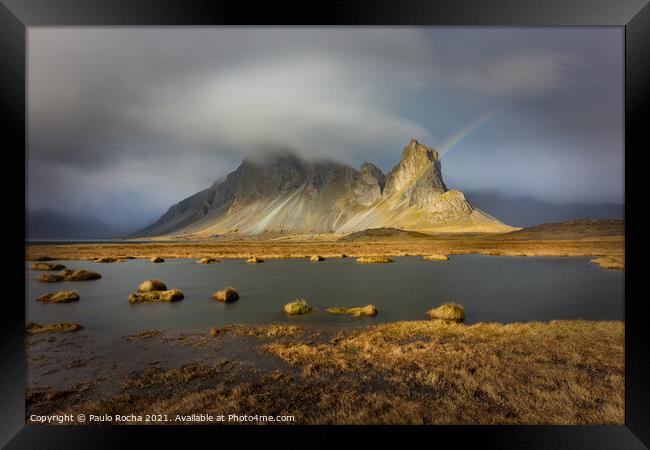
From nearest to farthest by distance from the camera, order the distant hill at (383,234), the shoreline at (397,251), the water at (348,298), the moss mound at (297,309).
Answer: the water at (348,298) < the moss mound at (297,309) < the shoreline at (397,251) < the distant hill at (383,234)

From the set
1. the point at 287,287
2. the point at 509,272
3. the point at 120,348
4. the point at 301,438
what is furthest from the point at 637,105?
the point at 509,272

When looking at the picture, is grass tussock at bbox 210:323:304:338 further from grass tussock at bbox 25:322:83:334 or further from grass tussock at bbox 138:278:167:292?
grass tussock at bbox 138:278:167:292

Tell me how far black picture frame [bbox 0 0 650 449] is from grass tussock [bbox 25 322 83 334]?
6.45 metres

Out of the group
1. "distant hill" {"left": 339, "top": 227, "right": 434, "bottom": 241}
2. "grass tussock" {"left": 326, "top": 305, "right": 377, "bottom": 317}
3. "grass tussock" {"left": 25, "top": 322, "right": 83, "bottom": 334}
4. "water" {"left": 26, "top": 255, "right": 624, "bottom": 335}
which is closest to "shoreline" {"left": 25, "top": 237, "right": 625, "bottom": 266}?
"water" {"left": 26, "top": 255, "right": 624, "bottom": 335}

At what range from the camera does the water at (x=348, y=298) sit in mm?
12531

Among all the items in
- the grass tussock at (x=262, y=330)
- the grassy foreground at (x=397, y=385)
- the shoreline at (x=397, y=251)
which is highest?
the grassy foreground at (x=397, y=385)

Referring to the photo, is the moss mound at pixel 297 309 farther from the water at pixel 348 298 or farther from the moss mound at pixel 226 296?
the moss mound at pixel 226 296

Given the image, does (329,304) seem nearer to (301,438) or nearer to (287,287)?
(287,287)

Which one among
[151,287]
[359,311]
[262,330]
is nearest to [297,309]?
[359,311]

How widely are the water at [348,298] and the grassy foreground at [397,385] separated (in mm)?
3958

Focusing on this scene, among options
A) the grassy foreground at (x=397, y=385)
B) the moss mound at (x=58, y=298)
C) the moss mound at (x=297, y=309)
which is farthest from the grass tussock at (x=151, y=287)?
the grassy foreground at (x=397, y=385)

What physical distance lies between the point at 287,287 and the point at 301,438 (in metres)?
15.8

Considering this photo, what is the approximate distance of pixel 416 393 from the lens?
5945mm

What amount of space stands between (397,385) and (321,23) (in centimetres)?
839
